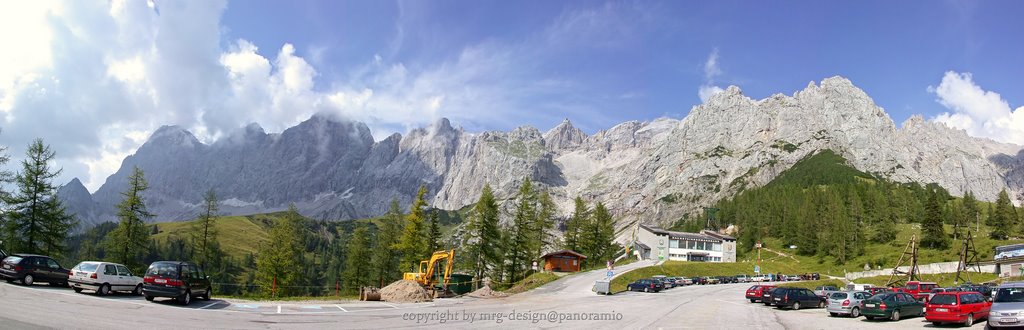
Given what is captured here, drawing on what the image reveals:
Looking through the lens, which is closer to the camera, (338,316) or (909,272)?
(338,316)

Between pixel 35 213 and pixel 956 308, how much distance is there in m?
68.7

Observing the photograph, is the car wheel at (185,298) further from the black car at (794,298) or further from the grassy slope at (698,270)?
the grassy slope at (698,270)

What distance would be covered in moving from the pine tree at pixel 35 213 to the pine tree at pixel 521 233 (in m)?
49.1

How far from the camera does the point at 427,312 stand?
32062 millimetres

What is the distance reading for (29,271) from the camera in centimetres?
3247

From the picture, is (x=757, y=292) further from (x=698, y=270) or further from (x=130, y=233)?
(x=130, y=233)

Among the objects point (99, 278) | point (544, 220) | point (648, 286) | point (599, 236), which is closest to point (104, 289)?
point (99, 278)

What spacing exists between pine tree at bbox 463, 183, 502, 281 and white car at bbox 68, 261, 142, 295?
4002 centimetres

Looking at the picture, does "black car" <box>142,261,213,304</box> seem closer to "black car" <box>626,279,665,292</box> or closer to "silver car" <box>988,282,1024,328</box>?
"silver car" <box>988,282,1024,328</box>

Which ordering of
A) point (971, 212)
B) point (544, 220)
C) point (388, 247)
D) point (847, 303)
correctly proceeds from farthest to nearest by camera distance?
1. point (971, 212)
2. point (544, 220)
3. point (388, 247)
4. point (847, 303)

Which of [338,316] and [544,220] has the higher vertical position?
[544,220]

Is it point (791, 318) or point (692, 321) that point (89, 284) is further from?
point (791, 318)

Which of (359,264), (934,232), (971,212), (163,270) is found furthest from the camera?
(971,212)

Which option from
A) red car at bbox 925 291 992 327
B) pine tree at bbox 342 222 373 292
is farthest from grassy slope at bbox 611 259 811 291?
pine tree at bbox 342 222 373 292
